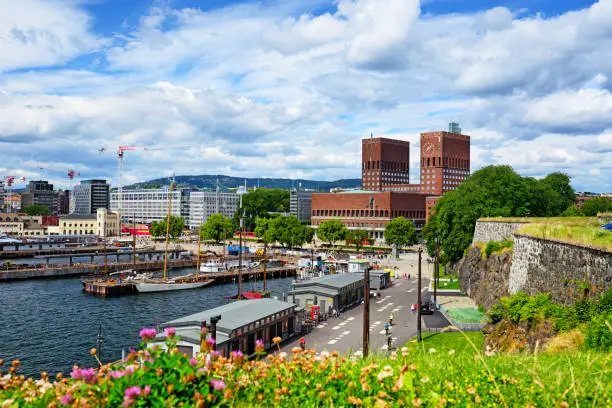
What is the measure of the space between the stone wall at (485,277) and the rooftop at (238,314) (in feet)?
52.9

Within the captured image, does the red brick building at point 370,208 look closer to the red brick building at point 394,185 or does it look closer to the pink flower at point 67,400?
the red brick building at point 394,185

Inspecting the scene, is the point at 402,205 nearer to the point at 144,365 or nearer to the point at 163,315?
the point at 163,315

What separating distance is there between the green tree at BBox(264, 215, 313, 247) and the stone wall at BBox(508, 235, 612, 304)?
9769 cm

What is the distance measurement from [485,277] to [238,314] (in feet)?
78.0

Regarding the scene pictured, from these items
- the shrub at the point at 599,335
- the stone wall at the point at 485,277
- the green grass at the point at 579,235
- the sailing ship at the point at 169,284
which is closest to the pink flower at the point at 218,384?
the shrub at the point at 599,335

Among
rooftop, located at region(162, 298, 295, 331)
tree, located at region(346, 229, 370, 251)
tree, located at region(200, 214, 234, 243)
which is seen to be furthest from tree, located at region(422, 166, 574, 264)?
tree, located at region(200, 214, 234, 243)

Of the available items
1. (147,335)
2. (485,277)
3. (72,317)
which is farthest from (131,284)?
(147,335)

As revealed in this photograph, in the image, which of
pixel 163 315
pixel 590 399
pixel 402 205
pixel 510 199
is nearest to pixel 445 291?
pixel 510 199

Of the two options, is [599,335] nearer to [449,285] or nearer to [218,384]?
[218,384]

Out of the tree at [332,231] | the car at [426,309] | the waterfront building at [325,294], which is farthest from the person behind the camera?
the tree at [332,231]

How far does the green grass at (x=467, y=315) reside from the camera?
3994 centimetres

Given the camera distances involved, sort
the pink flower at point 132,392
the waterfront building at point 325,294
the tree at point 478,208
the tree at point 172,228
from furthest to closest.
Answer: the tree at point 172,228 → the tree at point 478,208 → the waterfront building at point 325,294 → the pink flower at point 132,392

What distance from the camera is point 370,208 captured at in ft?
514

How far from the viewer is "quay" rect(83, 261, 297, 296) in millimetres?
72875
